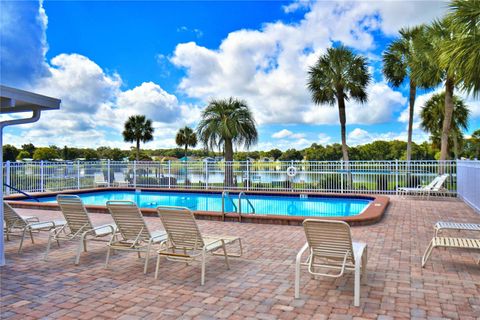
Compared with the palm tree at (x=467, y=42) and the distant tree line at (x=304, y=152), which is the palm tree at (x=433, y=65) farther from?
the distant tree line at (x=304, y=152)

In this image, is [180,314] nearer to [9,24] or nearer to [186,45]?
[9,24]

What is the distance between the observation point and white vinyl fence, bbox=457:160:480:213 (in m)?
10.3

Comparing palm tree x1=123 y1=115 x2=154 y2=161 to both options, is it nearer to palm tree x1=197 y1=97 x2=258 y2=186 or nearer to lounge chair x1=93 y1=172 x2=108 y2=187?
palm tree x1=197 y1=97 x2=258 y2=186

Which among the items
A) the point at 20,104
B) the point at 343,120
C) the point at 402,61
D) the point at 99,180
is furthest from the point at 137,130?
the point at 20,104

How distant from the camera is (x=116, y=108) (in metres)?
34.6

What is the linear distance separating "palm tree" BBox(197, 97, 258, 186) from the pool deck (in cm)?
1526

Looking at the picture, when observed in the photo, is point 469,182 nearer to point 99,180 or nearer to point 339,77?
point 339,77

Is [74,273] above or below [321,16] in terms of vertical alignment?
below

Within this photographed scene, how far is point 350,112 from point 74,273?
19312 millimetres

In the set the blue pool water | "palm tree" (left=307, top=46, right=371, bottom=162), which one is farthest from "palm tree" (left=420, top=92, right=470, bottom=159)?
the blue pool water

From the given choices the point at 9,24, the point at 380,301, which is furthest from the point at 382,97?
the point at 380,301

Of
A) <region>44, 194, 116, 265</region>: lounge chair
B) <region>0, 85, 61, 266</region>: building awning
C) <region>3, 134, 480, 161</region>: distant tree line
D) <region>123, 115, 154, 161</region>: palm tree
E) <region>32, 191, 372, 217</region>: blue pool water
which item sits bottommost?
<region>32, 191, 372, 217</region>: blue pool water

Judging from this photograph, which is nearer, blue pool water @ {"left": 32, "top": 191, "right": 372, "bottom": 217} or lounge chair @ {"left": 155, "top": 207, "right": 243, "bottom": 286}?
lounge chair @ {"left": 155, "top": 207, "right": 243, "bottom": 286}

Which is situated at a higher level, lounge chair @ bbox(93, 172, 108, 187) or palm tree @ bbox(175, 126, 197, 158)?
palm tree @ bbox(175, 126, 197, 158)
